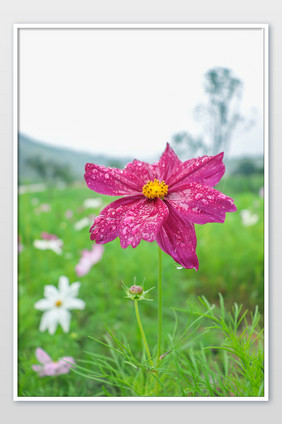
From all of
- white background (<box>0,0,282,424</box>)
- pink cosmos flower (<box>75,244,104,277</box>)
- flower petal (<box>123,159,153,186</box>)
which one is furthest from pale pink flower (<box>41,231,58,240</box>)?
flower petal (<box>123,159,153,186</box>)

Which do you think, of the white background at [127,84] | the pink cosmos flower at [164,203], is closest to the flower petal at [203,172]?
the pink cosmos flower at [164,203]

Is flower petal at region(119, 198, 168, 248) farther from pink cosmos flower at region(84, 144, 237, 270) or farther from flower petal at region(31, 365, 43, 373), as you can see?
flower petal at region(31, 365, 43, 373)

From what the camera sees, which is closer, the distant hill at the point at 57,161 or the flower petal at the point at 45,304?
the flower petal at the point at 45,304

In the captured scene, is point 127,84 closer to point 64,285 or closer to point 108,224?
point 64,285

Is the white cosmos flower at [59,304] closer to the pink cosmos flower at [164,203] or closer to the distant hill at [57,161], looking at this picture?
the distant hill at [57,161]
